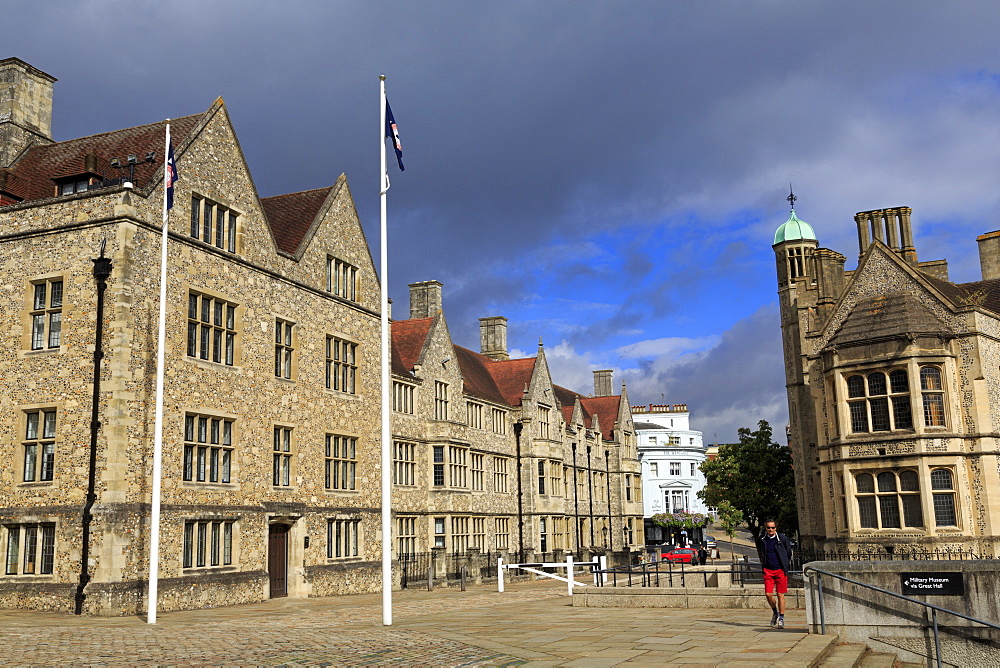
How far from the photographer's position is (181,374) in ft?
78.6

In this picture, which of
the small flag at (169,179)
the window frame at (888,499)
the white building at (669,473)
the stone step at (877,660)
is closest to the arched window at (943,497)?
the window frame at (888,499)

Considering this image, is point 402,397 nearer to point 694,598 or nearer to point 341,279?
point 341,279

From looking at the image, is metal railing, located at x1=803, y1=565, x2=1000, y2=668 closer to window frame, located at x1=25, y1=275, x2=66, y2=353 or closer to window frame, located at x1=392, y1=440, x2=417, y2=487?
window frame, located at x1=25, y1=275, x2=66, y2=353

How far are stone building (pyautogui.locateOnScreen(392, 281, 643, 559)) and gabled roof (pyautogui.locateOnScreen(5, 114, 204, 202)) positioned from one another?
51.7 feet

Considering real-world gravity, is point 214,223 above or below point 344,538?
above

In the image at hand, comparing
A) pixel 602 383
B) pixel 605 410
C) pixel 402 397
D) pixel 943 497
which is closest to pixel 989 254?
pixel 943 497

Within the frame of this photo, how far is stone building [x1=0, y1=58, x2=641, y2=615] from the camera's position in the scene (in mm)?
21844

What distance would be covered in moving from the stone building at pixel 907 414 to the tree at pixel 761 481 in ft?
44.9

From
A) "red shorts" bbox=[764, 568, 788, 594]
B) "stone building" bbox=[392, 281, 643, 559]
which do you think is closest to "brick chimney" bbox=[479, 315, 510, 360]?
"stone building" bbox=[392, 281, 643, 559]

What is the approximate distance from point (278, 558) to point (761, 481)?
2664 centimetres

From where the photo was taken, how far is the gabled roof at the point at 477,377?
4909 centimetres

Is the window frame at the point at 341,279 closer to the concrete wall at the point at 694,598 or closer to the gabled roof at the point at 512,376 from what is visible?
the concrete wall at the point at 694,598

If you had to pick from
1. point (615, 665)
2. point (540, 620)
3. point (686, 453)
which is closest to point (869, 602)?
point (615, 665)

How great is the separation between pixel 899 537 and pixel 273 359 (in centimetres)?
2049
